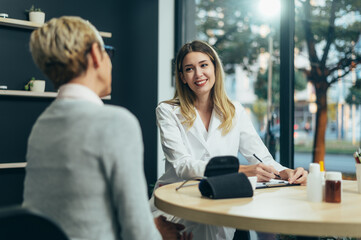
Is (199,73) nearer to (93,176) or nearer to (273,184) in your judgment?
(273,184)

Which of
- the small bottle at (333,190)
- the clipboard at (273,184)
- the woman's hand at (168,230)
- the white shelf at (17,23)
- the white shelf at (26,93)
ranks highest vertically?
the white shelf at (17,23)

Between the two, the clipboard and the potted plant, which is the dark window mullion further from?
the potted plant

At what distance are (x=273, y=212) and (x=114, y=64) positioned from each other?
313 centimetres

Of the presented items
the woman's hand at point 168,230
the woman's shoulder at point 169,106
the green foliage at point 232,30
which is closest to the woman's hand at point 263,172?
the woman's hand at point 168,230

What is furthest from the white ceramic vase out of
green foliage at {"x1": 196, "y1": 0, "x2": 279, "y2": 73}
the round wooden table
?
the round wooden table

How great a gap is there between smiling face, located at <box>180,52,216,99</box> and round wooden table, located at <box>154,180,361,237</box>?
2.89 ft

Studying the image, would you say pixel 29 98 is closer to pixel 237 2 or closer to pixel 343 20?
pixel 237 2

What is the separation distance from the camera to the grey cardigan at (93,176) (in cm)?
107

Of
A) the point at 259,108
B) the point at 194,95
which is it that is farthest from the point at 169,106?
the point at 259,108

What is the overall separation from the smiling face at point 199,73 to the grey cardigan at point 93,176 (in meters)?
1.38

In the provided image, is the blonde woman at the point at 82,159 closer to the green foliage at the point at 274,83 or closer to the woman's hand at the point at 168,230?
the woman's hand at the point at 168,230

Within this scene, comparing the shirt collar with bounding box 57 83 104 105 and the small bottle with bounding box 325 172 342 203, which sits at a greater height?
→ the shirt collar with bounding box 57 83 104 105

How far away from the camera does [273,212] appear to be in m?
1.34

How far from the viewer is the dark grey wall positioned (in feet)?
11.8
